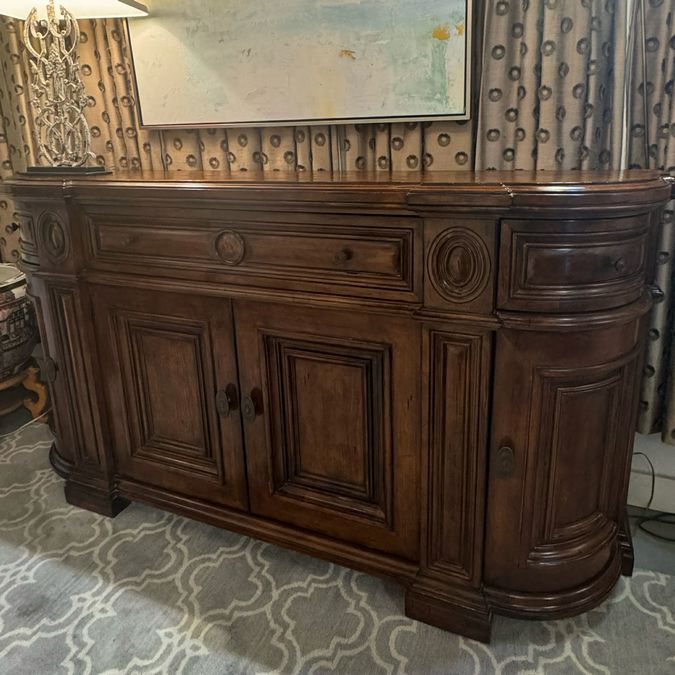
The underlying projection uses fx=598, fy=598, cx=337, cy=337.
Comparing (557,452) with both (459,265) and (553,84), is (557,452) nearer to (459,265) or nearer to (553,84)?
(459,265)

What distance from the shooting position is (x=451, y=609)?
4.66 ft

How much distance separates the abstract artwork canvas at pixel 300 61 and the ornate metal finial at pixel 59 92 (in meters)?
0.27

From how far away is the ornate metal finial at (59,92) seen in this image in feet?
5.82

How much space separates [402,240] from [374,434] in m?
0.48

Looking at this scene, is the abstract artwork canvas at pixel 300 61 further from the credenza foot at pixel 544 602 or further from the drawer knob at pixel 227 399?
the credenza foot at pixel 544 602

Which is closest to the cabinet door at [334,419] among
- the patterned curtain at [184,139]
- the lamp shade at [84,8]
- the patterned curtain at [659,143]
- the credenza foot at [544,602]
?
the credenza foot at [544,602]

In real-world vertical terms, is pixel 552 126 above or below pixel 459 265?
above

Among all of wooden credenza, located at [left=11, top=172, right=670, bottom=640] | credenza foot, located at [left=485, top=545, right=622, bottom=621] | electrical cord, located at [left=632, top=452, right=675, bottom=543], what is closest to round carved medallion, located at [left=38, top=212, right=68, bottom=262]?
wooden credenza, located at [left=11, top=172, right=670, bottom=640]

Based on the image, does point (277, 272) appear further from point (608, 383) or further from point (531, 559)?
point (531, 559)

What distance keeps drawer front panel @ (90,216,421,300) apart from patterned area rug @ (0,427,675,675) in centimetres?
81

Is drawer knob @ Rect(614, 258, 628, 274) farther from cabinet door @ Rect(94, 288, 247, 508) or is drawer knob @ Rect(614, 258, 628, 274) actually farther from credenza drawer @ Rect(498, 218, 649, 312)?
cabinet door @ Rect(94, 288, 247, 508)

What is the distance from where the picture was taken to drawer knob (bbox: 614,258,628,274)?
1160mm

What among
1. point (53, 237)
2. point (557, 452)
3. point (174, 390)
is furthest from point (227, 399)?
point (557, 452)

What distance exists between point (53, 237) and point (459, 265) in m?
1.15
